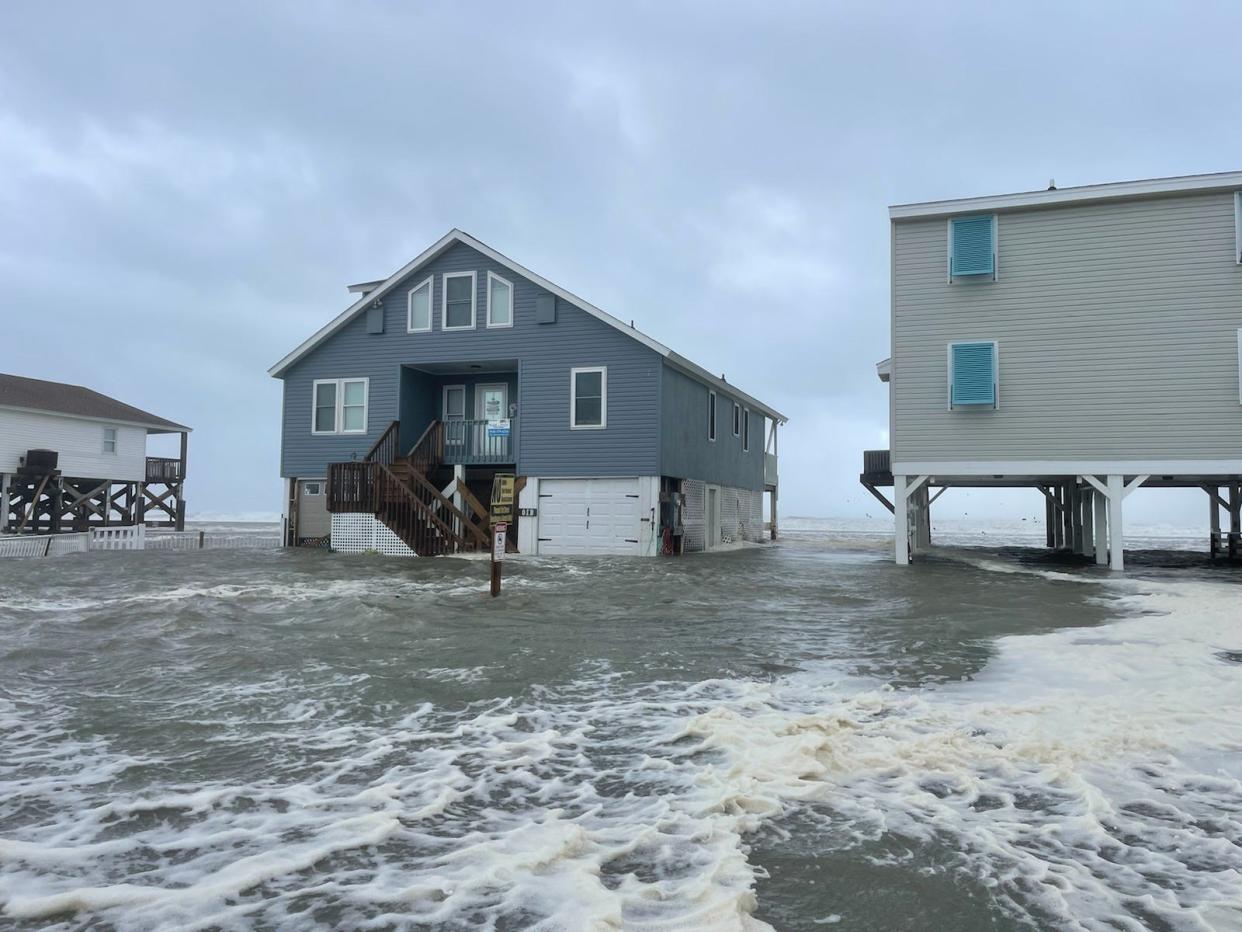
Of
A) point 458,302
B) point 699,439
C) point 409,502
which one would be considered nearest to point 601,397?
point 699,439

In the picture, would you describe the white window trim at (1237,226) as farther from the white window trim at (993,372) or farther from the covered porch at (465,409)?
the covered porch at (465,409)

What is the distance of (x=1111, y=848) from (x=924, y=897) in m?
1.06

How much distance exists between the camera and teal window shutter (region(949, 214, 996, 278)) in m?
18.7

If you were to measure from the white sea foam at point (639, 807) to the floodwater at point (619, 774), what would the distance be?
19 mm

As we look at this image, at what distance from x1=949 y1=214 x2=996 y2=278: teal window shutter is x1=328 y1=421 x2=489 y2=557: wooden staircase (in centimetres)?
1293

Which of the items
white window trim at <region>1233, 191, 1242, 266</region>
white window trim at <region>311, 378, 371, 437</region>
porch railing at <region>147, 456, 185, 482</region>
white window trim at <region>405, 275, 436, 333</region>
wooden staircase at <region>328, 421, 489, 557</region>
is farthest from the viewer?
porch railing at <region>147, 456, 185, 482</region>

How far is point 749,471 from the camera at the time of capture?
3350cm

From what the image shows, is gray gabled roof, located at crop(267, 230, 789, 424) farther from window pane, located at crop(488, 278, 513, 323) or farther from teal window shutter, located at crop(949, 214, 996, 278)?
teal window shutter, located at crop(949, 214, 996, 278)

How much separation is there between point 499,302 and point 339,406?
566 cm

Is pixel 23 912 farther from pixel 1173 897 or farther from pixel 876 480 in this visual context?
pixel 876 480

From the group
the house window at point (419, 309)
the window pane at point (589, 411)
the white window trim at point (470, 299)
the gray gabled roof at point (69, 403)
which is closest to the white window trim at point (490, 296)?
the white window trim at point (470, 299)

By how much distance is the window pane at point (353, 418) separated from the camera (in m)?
24.8

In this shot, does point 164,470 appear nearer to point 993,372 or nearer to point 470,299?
point 470,299

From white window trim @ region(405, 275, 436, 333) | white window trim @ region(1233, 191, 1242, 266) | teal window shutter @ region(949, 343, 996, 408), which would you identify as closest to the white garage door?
white window trim @ region(405, 275, 436, 333)
